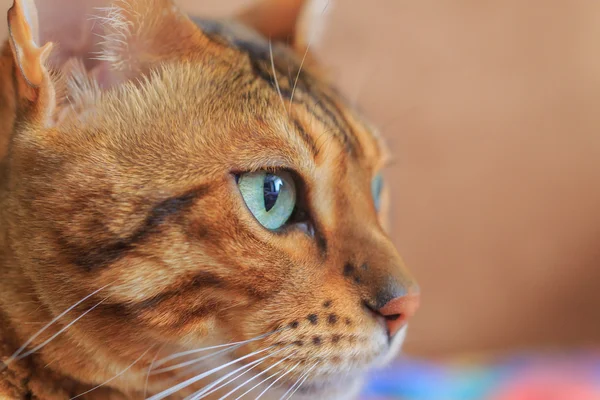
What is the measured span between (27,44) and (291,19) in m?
0.43

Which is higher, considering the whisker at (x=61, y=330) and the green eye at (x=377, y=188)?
the green eye at (x=377, y=188)

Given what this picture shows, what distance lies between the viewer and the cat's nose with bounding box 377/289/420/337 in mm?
600

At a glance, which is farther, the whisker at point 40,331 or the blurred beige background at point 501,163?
the blurred beige background at point 501,163

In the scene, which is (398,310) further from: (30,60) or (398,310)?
(30,60)

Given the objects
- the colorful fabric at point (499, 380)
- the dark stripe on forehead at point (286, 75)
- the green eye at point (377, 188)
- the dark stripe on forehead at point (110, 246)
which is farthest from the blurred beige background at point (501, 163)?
the dark stripe on forehead at point (110, 246)

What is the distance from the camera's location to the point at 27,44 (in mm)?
501

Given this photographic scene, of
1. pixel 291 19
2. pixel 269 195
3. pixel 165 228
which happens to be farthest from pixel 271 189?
pixel 291 19

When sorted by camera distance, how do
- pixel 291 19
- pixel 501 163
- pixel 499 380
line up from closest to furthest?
pixel 291 19 < pixel 499 380 < pixel 501 163

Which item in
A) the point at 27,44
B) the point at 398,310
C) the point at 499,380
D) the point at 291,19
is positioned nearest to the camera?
the point at 27,44

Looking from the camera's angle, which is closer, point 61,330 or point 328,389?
point 61,330

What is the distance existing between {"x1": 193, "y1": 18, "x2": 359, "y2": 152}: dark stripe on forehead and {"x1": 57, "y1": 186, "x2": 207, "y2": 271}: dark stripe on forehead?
0.60ft

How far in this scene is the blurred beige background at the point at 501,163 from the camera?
1.33m

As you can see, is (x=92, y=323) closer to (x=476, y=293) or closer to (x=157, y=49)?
(x=157, y=49)

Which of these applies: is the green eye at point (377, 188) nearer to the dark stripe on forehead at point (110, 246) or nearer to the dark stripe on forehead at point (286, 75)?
the dark stripe on forehead at point (286, 75)
